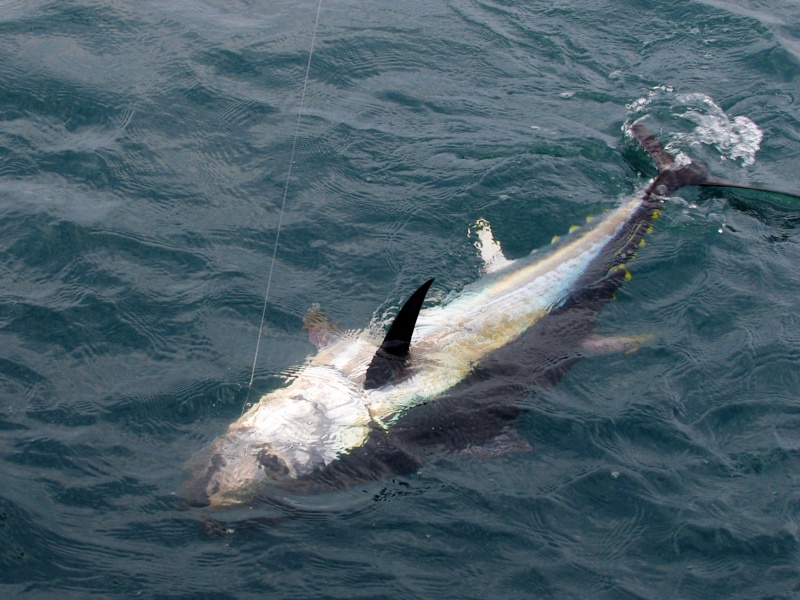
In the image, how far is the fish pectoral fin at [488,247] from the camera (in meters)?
6.57

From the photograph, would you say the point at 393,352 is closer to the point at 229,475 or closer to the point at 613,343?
the point at 229,475

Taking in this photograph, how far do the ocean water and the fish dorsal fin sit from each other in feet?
1.96

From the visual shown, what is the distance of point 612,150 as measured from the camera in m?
7.87

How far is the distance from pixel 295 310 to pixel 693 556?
126 inches

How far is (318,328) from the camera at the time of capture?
5957 millimetres

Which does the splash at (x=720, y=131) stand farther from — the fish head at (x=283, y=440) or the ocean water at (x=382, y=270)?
the fish head at (x=283, y=440)

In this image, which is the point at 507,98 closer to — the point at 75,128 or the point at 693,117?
the point at 693,117

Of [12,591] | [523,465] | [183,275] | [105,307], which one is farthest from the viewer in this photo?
[183,275]

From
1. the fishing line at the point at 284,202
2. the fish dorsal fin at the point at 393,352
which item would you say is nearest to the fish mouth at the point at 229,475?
the fishing line at the point at 284,202

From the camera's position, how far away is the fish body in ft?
16.4

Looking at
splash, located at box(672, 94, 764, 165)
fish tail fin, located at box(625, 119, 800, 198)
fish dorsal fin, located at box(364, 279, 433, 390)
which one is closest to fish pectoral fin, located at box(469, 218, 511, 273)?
fish dorsal fin, located at box(364, 279, 433, 390)

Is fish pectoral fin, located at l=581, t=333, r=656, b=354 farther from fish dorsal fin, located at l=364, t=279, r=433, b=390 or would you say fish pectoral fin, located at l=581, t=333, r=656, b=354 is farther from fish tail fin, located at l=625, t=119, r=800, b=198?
fish tail fin, located at l=625, t=119, r=800, b=198

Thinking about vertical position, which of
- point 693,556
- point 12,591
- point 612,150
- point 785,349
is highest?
point 612,150

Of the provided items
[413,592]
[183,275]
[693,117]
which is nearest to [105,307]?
[183,275]
